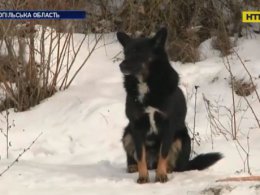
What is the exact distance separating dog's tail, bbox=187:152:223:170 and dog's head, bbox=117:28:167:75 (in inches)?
41.8

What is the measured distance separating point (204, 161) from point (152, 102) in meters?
0.83

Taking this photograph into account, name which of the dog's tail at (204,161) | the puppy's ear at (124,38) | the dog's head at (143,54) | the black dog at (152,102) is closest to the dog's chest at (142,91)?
the black dog at (152,102)

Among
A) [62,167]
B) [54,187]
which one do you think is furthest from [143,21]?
[54,187]

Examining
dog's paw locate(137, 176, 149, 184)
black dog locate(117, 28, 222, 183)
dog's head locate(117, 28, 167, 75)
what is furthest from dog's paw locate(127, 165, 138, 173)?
dog's head locate(117, 28, 167, 75)

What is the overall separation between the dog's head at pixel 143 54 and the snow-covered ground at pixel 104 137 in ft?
3.24

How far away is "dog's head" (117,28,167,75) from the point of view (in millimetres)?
4820

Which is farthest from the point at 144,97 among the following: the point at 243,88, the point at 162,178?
the point at 243,88

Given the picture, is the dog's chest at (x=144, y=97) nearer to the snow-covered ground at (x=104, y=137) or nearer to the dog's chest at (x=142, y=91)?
the dog's chest at (x=142, y=91)

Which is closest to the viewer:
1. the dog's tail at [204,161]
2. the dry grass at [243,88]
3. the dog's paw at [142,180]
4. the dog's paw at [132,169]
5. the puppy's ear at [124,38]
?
the dog's paw at [142,180]

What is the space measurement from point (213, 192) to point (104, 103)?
406cm

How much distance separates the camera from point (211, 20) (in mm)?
10195

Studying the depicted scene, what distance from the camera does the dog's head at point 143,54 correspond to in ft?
15.8

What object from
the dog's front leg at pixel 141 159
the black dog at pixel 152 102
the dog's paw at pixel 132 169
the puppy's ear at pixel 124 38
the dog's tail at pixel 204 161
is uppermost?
the puppy's ear at pixel 124 38

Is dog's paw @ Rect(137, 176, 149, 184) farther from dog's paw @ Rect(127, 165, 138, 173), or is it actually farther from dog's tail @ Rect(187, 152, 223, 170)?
dog's tail @ Rect(187, 152, 223, 170)
